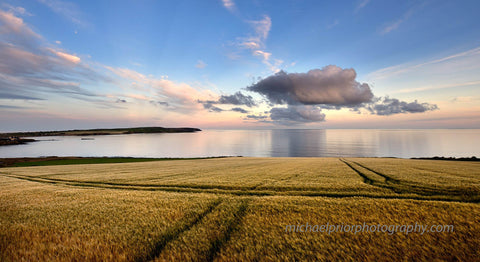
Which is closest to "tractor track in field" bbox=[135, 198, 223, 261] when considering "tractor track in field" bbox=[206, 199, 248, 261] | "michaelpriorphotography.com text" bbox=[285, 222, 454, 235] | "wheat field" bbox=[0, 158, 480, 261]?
"wheat field" bbox=[0, 158, 480, 261]

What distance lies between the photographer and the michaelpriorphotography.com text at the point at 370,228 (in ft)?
12.0

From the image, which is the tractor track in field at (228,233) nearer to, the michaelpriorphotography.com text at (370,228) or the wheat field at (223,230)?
the wheat field at (223,230)

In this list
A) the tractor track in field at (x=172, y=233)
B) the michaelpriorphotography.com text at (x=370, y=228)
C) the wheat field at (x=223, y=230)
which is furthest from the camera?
the michaelpriorphotography.com text at (x=370, y=228)

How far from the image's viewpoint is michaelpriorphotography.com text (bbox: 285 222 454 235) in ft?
12.0

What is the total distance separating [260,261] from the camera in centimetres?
291

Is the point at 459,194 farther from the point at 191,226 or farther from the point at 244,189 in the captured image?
the point at 191,226

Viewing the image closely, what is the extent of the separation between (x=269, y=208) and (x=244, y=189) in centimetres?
331

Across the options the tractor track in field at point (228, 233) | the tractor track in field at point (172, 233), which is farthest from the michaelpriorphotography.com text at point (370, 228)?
the tractor track in field at point (172, 233)

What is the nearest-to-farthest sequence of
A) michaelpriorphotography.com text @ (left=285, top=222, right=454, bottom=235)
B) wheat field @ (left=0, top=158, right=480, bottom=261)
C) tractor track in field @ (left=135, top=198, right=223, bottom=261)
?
wheat field @ (left=0, top=158, right=480, bottom=261), tractor track in field @ (left=135, top=198, right=223, bottom=261), michaelpriorphotography.com text @ (left=285, top=222, right=454, bottom=235)

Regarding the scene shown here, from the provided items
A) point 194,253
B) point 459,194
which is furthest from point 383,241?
point 459,194

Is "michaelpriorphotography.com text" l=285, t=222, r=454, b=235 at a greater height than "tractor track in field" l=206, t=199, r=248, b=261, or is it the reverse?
"michaelpriorphotography.com text" l=285, t=222, r=454, b=235

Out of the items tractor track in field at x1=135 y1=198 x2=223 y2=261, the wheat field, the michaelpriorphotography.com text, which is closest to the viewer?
the wheat field

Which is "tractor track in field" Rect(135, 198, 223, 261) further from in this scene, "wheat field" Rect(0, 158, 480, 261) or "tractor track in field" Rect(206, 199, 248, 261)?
"tractor track in field" Rect(206, 199, 248, 261)

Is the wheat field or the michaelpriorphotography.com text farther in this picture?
the michaelpriorphotography.com text
